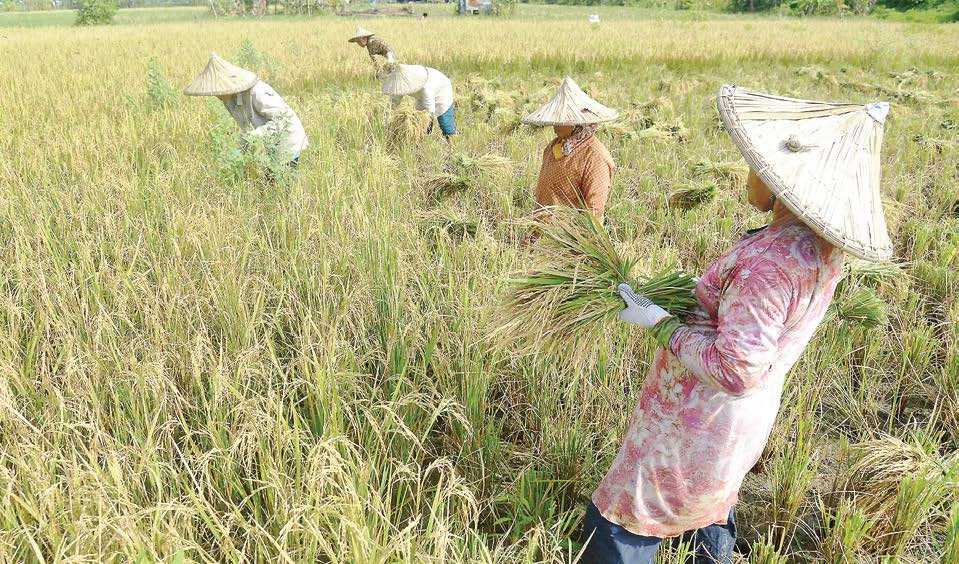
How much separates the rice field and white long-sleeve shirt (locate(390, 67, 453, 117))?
42 cm

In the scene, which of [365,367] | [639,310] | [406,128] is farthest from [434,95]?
[639,310]

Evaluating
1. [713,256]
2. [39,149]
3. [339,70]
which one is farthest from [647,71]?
[39,149]

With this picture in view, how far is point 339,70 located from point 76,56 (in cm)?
443

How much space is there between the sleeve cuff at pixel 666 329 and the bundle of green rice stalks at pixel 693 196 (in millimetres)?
2187

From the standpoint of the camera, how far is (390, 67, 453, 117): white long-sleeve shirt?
4.73 metres

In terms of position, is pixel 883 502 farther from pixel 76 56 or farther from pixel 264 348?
pixel 76 56

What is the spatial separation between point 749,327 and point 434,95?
4.34 metres

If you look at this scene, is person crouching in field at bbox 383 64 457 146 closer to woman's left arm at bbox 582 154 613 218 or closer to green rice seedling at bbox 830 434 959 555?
woman's left arm at bbox 582 154 613 218

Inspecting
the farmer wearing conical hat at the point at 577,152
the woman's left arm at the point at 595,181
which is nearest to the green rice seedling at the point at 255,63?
the farmer wearing conical hat at the point at 577,152

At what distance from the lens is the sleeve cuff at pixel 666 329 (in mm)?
1142

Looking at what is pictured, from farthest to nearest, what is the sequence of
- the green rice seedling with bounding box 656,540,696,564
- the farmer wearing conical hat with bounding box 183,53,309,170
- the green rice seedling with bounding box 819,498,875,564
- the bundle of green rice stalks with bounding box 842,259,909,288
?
the farmer wearing conical hat with bounding box 183,53,309,170 → the bundle of green rice stalks with bounding box 842,259,909,288 → the green rice seedling with bounding box 819,498,875,564 → the green rice seedling with bounding box 656,540,696,564

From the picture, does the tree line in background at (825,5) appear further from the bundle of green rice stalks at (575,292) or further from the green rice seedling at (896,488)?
the bundle of green rice stalks at (575,292)

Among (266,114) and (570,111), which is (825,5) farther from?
(266,114)

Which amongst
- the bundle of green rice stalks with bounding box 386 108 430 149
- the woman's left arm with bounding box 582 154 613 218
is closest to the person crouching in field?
the bundle of green rice stalks with bounding box 386 108 430 149
